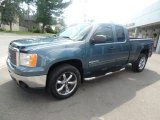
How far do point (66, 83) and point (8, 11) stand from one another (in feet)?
143

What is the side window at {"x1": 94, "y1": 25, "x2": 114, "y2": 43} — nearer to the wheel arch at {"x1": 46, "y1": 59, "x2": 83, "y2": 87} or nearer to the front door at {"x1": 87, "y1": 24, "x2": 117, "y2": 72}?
the front door at {"x1": 87, "y1": 24, "x2": 117, "y2": 72}

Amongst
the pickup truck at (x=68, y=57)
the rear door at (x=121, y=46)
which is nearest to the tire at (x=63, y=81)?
the pickup truck at (x=68, y=57)

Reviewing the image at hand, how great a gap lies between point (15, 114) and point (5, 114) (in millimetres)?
186

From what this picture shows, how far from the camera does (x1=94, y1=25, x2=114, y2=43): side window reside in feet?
16.4

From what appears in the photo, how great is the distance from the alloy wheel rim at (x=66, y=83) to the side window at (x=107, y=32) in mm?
1393


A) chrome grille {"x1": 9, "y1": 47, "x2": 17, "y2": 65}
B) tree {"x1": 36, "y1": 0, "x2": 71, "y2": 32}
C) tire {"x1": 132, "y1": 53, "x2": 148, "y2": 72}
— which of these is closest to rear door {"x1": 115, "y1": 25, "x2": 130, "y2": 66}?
tire {"x1": 132, "y1": 53, "x2": 148, "y2": 72}

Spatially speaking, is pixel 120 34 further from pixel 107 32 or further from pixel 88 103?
pixel 88 103

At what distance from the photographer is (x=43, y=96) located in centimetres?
438

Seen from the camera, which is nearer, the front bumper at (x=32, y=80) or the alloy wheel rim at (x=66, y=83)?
the front bumper at (x=32, y=80)

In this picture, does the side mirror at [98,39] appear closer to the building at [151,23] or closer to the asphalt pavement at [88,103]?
the asphalt pavement at [88,103]

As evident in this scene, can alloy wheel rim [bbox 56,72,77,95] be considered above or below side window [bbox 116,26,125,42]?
below

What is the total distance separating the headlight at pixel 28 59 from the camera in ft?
12.1

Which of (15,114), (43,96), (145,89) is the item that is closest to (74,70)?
(43,96)

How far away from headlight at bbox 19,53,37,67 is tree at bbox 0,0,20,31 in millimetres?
43175
